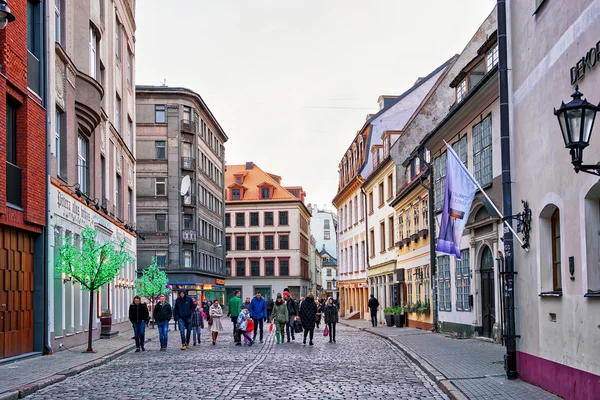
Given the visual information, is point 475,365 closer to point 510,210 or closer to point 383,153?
point 510,210

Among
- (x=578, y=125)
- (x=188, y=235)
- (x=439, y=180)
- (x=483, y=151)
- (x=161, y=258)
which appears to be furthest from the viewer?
(x=188, y=235)

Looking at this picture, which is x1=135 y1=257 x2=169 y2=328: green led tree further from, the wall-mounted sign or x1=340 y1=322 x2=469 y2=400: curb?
the wall-mounted sign

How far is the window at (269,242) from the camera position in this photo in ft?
298

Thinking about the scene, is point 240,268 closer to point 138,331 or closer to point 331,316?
point 331,316

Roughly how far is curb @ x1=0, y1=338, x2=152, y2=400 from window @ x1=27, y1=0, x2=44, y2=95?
7.22 m

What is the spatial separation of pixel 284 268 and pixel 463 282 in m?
63.8

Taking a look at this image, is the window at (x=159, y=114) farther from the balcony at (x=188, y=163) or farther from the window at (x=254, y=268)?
the window at (x=254, y=268)

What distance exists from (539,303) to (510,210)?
6.75ft

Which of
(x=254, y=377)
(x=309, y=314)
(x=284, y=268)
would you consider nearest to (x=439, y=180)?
(x=309, y=314)

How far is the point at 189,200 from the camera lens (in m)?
63.1

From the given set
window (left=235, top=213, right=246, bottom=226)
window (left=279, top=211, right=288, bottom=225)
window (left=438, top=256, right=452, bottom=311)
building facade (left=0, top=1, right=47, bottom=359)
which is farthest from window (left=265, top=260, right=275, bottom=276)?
building facade (left=0, top=1, right=47, bottom=359)

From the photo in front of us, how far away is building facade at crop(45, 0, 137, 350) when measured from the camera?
23438mm

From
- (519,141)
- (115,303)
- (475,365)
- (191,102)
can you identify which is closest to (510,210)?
(519,141)

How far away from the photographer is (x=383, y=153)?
4756 centimetres
